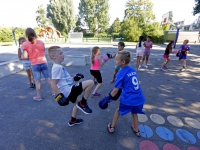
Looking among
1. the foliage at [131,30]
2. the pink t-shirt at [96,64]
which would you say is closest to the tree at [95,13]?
the foliage at [131,30]

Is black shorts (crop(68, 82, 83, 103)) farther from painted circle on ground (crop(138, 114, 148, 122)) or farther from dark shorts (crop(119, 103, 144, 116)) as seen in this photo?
painted circle on ground (crop(138, 114, 148, 122))

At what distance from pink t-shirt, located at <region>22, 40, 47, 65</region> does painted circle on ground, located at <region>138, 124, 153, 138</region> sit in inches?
106

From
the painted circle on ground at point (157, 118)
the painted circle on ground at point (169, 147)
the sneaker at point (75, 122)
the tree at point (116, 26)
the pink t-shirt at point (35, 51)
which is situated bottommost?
the painted circle on ground at point (169, 147)

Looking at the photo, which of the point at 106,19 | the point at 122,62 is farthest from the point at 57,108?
the point at 106,19

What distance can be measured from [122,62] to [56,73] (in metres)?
0.98

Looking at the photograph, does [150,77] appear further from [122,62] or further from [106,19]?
[106,19]

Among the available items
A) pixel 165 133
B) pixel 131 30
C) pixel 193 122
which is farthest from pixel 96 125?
pixel 131 30

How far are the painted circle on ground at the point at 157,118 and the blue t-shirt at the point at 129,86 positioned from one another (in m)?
0.96

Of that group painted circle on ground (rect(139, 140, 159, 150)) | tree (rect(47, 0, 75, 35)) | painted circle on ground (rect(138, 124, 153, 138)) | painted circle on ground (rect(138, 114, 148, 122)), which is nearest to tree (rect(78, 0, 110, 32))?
tree (rect(47, 0, 75, 35))

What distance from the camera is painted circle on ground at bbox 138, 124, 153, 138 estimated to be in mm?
2082

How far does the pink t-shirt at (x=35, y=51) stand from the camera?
2780 mm

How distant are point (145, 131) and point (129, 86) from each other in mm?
1030

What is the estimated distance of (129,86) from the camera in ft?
5.68

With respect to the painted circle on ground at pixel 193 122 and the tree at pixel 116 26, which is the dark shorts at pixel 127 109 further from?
the tree at pixel 116 26
